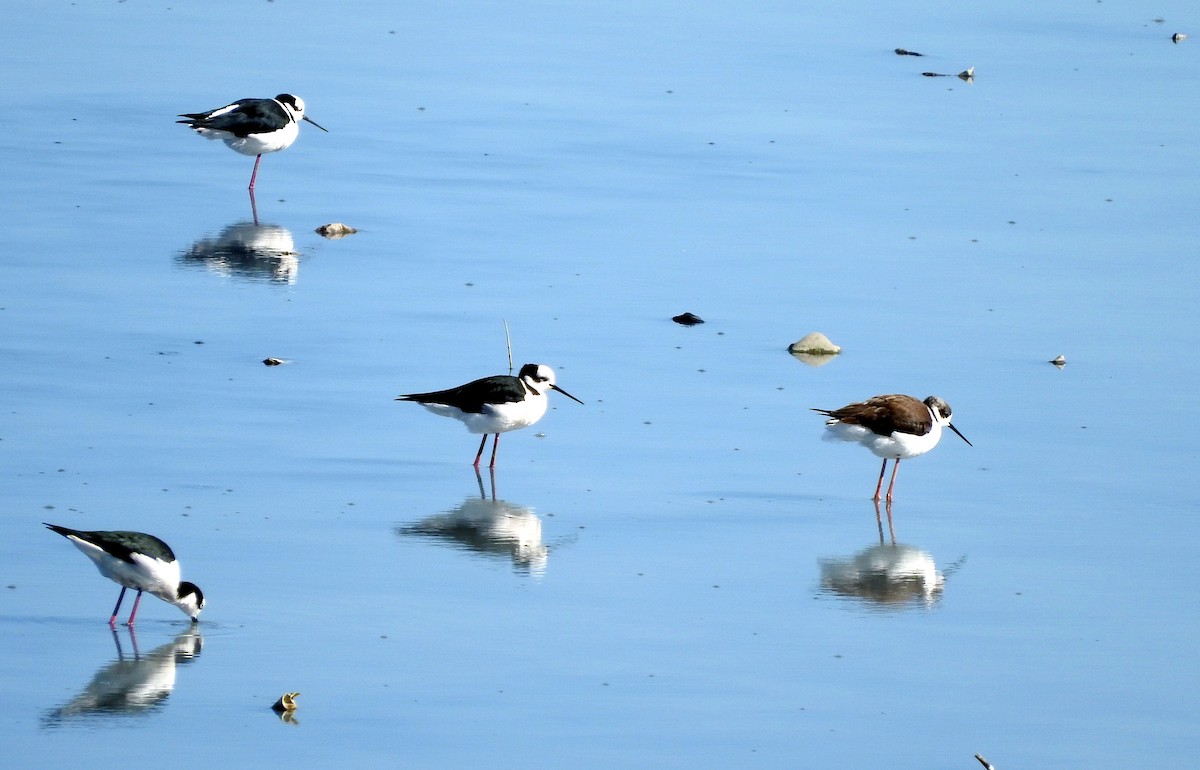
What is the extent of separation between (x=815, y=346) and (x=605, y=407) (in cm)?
218

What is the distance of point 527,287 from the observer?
54.2 feet

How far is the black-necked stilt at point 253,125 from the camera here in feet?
66.1

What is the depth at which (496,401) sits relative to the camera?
12648 mm

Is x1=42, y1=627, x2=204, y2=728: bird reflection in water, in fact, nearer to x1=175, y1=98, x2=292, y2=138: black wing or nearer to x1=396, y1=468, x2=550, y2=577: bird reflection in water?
x1=396, y1=468, x2=550, y2=577: bird reflection in water

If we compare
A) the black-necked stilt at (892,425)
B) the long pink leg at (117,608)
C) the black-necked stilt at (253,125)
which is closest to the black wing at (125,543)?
the long pink leg at (117,608)

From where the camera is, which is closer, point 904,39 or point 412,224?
point 412,224

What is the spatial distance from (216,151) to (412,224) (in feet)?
15.8

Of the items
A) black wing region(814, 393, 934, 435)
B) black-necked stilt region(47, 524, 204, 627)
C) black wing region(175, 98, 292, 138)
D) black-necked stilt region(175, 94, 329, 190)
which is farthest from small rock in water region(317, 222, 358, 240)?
black-necked stilt region(47, 524, 204, 627)

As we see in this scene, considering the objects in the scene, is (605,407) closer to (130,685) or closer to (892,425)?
(892,425)

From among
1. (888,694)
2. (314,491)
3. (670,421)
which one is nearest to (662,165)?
(670,421)

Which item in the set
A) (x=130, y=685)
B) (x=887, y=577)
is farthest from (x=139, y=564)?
(x=887, y=577)

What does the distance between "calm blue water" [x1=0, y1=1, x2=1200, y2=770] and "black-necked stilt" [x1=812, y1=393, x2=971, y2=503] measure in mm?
304

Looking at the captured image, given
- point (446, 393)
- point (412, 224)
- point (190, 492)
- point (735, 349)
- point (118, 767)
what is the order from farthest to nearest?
point (412, 224) → point (735, 349) → point (446, 393) → point (190, 492) → point (118, 767)

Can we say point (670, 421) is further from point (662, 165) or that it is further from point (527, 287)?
point (662, 165)
